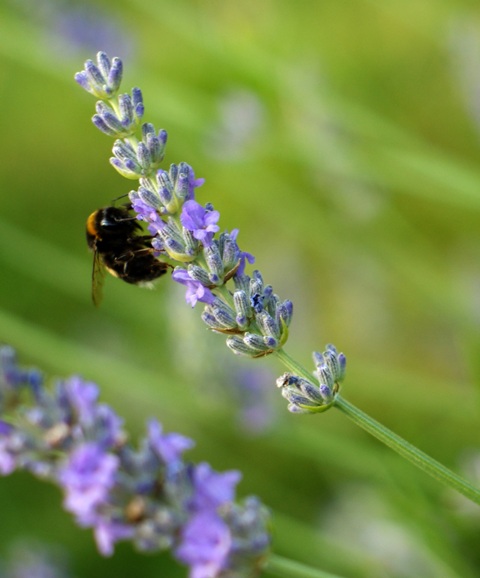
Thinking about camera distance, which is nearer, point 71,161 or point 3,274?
point 3,274

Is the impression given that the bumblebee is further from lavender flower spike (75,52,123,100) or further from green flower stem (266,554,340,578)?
green flower stem (266,554,340,578)

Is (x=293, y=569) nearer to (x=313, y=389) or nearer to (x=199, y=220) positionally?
(x=313, y=389)

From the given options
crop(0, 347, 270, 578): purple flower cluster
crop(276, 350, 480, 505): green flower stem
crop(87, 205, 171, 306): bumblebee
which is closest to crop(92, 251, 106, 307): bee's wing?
crop(87, 205, 171, 306): bumblebee

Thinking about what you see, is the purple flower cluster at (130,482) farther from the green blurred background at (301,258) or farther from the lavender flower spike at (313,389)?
the green blurred background at (301,258)

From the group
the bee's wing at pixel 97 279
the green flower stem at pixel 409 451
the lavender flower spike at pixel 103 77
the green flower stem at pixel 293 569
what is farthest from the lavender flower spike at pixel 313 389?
the bee's wing at pixel 97 279

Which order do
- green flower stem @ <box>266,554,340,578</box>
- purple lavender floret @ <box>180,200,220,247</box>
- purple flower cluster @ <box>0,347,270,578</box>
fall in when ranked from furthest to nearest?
purple flower cluster @ <box>0,347,270,578</box>, green flower stem @ <box>266,554,340,578</box>, purple lavender floret @ <box>180,200,220,247</box>

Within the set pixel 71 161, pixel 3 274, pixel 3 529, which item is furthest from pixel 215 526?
pixel 71 161

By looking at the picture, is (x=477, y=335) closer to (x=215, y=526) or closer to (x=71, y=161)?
(x=215, y=526)
